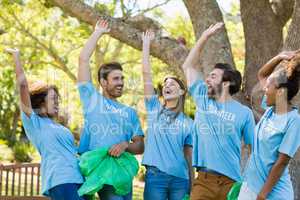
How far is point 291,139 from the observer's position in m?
4.54

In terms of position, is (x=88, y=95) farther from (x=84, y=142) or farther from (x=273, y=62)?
(x=273, y=62)

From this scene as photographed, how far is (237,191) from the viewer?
5.28 metres

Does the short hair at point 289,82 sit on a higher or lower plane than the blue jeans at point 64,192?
higher

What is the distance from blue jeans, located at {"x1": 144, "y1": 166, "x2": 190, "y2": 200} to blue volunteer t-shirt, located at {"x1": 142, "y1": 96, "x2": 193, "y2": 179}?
0.06m

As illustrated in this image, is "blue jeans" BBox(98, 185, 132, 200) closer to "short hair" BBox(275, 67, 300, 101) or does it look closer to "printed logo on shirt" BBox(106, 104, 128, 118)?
"printed logo on shirt" BBox(106, 104, 128, 118)

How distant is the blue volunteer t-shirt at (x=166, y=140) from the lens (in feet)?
19.9

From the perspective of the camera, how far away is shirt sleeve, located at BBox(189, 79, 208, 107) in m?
5.81

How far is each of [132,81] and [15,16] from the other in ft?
10.1

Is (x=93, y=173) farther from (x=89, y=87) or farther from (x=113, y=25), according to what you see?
(x=113, y=25)

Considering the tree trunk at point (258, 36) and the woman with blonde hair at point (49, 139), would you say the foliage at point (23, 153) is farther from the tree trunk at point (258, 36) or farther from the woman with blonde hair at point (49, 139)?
the woman with blonde hair at point (49, 139)

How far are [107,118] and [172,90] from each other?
73cm

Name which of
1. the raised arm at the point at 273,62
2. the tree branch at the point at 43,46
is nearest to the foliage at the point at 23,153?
the tree branch at the point at 43,46

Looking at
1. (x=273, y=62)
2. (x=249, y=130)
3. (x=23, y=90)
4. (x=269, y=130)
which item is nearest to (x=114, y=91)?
(x=23, y=90)

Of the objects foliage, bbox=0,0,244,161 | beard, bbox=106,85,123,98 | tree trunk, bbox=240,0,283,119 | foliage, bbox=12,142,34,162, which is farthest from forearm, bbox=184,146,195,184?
foliage, bbox=12,142,34,162
